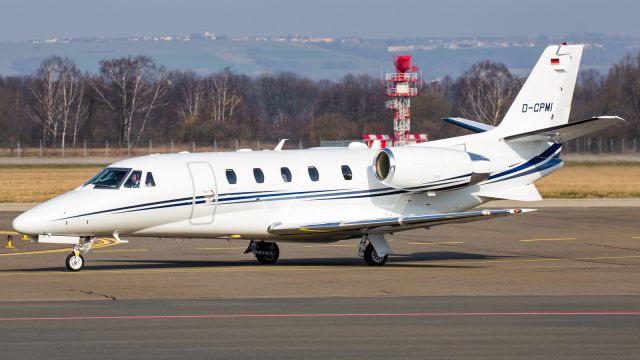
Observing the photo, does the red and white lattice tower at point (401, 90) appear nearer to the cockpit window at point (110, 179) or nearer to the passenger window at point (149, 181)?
the passenger window at point (149, 181)

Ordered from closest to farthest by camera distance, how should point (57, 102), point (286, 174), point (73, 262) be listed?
point (73, 262) → point (286, 174) → point (57, 102)

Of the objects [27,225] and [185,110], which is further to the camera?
[185,110]

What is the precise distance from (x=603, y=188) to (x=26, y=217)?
121 feet

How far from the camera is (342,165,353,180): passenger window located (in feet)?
82.8

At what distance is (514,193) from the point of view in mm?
26703

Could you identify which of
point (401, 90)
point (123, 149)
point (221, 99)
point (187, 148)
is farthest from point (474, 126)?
point (221, 99)

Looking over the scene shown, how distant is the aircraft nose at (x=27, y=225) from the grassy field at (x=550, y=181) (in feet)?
84.4

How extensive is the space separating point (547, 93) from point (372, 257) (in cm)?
619

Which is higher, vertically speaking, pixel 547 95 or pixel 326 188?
pixel 547 95

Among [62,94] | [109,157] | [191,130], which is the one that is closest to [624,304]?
[109,157]

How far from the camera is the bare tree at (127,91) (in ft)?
360

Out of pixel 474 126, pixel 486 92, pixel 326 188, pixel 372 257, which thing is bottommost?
pixel 372 257

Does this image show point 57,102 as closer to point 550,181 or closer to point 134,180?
point 550,181

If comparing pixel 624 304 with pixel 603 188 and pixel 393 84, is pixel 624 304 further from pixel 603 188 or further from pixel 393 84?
pixel 393 84
